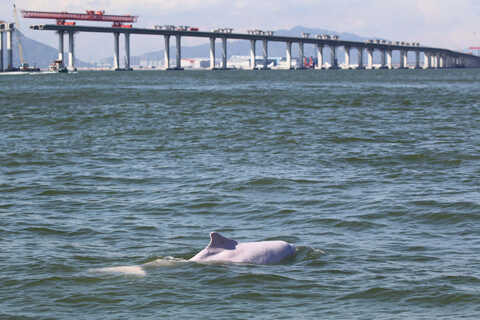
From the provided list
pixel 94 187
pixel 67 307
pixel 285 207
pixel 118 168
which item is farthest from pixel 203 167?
pixel 67 307

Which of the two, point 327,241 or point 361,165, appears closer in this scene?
point 327,241

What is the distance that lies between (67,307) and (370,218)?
689 centimetres

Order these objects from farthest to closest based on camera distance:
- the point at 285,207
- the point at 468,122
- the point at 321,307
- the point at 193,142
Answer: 1. the point at 468,122
2. the point at 193,142
3. the point at 285,207
4. the point at 321,307

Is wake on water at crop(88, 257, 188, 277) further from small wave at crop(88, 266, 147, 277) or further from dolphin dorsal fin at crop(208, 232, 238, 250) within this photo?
dolphin dorsal fin at crop(208, 232, 238, 250)

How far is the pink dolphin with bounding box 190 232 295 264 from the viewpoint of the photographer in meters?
11.4

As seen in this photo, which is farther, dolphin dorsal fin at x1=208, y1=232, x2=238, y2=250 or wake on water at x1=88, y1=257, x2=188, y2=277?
dolphin dorsal fin at x1=208, y1=232, x2=238, y2=250

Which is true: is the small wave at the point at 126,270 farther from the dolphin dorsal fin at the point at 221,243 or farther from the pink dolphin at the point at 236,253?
the dolphin dorsal fin at the point at 221,243

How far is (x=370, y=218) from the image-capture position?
1441cm

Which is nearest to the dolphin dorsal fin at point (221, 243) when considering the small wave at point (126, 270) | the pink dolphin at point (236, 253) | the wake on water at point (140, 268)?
the pink dolphin at point (236, 253)

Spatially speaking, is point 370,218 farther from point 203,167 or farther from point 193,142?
point 193,142

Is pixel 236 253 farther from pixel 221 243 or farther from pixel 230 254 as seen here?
pixel 221 243

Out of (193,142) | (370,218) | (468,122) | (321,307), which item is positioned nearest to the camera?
(321,307)

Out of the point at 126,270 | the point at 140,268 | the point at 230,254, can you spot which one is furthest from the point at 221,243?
the point at 126,270

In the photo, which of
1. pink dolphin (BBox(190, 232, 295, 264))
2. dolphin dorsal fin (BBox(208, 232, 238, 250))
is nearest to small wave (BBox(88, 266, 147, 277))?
pink dolphin (BBox(190, 232, 295, 264))
